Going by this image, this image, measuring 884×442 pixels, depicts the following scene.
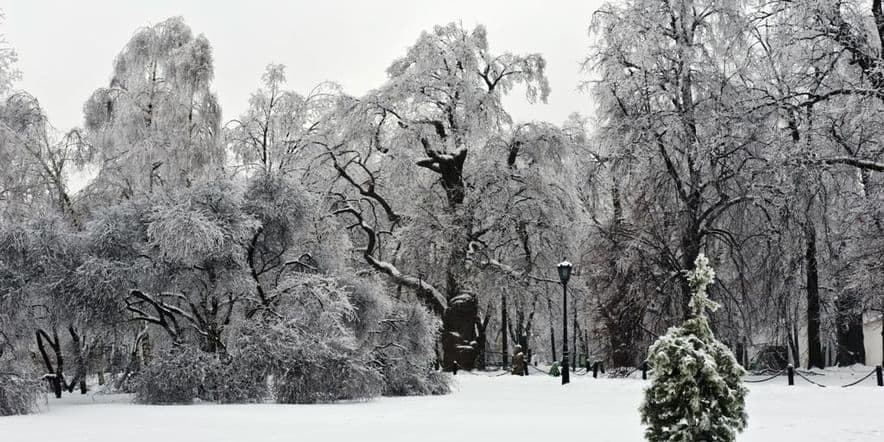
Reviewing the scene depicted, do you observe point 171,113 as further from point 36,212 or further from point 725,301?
point 725,301

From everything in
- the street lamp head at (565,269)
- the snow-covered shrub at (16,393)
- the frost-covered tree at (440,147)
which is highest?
the frost-covered tree at (440,147)

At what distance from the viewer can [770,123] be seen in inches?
1001

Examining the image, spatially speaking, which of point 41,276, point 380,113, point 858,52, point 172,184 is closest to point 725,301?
point 858,52

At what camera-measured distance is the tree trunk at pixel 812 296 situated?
24.7 metres

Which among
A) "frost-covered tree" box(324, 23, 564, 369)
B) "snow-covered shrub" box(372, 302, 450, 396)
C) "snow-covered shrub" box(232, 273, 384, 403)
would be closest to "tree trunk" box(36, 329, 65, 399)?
"snow-covered shrub" box(232, 273, 384, 403)

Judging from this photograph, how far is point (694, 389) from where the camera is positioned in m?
8.56

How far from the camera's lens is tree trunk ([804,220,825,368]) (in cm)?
2467

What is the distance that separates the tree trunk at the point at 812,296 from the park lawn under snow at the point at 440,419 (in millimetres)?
5568

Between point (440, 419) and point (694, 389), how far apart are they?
21.9 feet

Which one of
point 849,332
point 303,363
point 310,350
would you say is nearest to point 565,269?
point 310,350

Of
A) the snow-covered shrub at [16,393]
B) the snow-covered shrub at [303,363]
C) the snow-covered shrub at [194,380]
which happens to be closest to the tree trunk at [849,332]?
the snow-covered shrub at [303,363]

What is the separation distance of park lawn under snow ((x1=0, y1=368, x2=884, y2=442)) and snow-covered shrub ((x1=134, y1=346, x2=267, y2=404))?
1.99 ft

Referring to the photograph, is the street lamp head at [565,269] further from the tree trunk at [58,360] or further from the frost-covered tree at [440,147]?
the tree trunk at [58,360]

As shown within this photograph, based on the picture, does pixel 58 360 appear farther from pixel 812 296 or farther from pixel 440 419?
pixel 812 296
